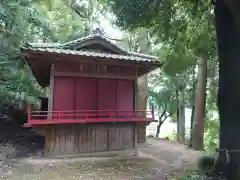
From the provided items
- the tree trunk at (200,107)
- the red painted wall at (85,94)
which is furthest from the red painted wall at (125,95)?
the tree trunk at (200,107)

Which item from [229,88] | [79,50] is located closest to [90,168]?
[79,50]

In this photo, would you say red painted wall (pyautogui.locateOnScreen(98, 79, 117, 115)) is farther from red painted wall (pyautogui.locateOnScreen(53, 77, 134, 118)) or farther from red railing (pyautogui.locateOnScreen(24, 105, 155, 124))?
red railing (pyautogui.locateOnScreen(24, 105, 155, 124))

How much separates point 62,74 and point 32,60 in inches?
40.4

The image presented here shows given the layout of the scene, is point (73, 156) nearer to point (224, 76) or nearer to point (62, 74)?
point (62, 74)

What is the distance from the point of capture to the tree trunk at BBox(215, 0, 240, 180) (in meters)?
5.61

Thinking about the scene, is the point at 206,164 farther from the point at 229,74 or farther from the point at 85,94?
the point at 85,94

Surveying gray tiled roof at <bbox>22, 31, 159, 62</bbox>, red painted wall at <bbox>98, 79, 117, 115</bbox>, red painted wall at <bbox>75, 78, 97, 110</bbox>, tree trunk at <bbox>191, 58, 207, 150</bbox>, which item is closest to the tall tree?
gray tiled roof at <bbox>22, 31, 159, 62</bbox>

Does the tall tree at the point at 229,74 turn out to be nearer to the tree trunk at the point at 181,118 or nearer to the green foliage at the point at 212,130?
the green foliage at the point at 212,130

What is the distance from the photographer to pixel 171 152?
461 inches

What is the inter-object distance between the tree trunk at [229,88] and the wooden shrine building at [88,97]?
12.1ft

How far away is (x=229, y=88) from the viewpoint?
19.0ft

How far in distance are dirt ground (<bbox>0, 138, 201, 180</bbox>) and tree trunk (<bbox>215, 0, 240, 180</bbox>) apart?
1.88 meters

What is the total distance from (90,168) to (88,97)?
8.36 ft

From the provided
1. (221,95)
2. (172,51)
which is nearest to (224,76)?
(221,95)
